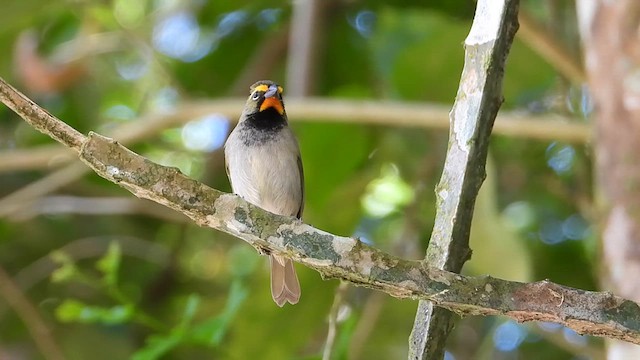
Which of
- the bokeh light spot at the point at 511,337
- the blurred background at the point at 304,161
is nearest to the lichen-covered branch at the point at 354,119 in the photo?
the blurred background at the point at 304,161

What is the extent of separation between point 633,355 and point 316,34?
1.81 m

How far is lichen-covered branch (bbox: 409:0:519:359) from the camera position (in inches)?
50.1

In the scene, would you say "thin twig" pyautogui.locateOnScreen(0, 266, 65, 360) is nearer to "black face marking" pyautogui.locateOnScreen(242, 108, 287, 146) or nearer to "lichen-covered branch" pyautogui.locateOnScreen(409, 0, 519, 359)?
"black face marking" pyautogui.locateOnScreen(242, 108, 287, 146)

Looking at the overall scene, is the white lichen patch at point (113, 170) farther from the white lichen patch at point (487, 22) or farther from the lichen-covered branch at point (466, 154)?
the white lichen patch at point (487, 22)

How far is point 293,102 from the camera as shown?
273cm

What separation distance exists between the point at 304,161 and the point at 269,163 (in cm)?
54

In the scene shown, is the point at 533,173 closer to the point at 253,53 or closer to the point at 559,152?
the point at 559,152

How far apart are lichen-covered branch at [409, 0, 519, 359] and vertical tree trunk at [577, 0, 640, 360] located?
3.03 ft

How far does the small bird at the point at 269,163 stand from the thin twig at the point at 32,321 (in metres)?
0.89

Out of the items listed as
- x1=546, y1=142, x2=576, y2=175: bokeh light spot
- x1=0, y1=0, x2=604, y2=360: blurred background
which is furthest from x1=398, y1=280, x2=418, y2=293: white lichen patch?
x1=546, y1=142, x2=576, y2=175: bokeh light spot

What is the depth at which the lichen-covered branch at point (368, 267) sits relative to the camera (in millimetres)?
1140

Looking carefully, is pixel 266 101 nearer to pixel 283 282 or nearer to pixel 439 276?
pixel 283 282

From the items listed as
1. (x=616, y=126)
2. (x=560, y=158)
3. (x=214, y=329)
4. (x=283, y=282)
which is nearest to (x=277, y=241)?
(x=214, y=329)

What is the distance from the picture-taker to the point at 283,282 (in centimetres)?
240
